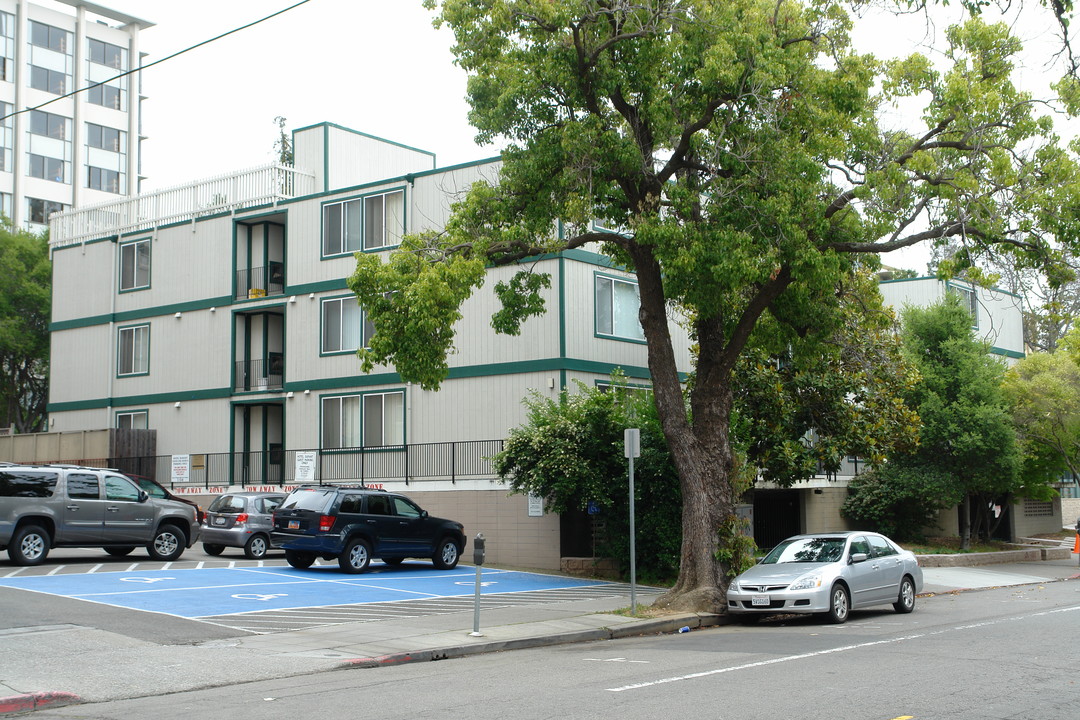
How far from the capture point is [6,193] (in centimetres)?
6994

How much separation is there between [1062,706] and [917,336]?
912 inches

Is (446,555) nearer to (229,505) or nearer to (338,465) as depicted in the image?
(229,505)

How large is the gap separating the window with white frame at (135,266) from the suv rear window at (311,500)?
17441mm

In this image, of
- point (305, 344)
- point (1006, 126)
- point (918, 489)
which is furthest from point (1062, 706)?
point (305, 344)

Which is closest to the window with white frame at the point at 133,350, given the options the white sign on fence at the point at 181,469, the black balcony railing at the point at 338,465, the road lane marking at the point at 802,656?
the black balcony railing at the point at 338,465

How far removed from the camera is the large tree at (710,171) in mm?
16609

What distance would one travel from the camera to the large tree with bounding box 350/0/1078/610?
54.5ft

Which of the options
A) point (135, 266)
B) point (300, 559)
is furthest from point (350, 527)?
point (135, 266)

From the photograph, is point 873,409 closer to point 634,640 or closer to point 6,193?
point 634,640

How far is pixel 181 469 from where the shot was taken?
3362 cm

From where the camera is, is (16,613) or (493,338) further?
(493,338)

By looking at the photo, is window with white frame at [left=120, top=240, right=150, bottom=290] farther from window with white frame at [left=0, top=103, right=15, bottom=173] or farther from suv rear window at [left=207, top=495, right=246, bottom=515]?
window with white frame at [left=0, top=103, right=15, bottom=173]

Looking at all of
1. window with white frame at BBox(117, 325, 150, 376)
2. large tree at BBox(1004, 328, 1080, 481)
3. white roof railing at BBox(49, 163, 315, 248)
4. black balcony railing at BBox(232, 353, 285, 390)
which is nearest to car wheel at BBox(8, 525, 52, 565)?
black balcony railing at BBox(232, 353, 285, 390)

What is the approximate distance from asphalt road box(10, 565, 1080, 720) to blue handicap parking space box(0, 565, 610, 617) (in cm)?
543
